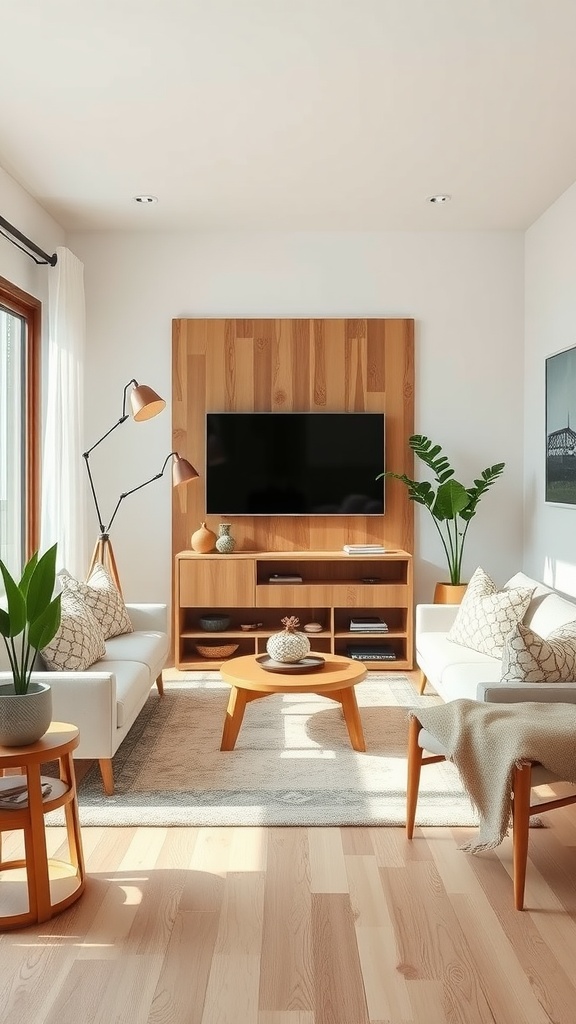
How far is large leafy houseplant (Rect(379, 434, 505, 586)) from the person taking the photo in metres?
5.54

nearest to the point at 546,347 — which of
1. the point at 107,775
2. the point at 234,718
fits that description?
the point at 234,718

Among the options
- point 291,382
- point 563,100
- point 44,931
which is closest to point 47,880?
point 44,931

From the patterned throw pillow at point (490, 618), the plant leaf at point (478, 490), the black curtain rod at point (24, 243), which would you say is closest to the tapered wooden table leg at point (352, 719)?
the patterned throw pillow at point (490, 618)

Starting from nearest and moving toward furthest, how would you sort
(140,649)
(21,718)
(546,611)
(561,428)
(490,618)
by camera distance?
1. (21,718)
2. (546,611)
3. (490,618)
4. (140,649)
5. (561,428)

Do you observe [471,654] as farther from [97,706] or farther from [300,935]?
[300,935]

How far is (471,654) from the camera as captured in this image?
4.16 m

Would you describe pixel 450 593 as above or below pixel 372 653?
above

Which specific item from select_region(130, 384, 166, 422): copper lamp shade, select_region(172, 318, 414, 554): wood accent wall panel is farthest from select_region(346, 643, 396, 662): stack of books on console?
select_region(130, 384, 166, 422): copper lamp shade

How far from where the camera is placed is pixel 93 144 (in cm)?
436

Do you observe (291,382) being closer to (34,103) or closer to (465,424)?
(465,424)

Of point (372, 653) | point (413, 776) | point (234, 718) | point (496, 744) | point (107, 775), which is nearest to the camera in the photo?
point (496, 744)

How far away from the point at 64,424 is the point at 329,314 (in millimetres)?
1917

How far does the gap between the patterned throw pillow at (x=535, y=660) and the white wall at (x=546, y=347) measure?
1.72m

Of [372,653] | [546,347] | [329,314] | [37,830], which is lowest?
[372,653]
